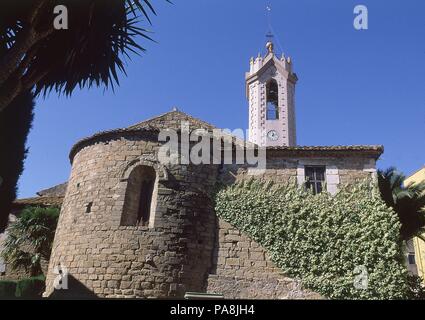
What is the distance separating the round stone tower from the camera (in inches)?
457

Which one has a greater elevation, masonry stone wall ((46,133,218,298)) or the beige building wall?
the beige building wall

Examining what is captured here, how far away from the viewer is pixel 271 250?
1209cm

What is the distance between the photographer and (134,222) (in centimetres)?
1259

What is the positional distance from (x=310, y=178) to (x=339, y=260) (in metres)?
3.03

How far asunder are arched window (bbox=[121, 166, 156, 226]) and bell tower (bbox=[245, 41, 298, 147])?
1485cm

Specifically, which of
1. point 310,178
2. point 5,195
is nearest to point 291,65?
point 310,178

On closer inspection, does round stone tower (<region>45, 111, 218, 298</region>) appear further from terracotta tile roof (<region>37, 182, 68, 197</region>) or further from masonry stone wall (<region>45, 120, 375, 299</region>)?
terracotta tile roof (<region>37, 182, 68, 197</region>)

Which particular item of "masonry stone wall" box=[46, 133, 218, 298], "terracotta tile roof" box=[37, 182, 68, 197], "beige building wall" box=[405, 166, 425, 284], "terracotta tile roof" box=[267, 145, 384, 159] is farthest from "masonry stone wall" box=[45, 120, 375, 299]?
"beige building wall" box=[405, 166, 425, 284]

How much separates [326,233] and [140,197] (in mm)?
6363

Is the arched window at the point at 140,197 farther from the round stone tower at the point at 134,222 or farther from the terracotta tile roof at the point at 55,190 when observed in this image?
the terracotta tile roof at the point at 55,190
